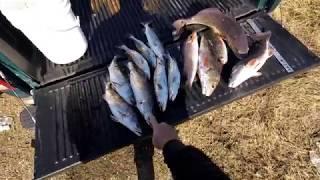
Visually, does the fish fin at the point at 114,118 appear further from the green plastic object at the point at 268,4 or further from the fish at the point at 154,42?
the green plastic object at the point at 268,4

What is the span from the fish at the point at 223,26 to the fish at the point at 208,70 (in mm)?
235

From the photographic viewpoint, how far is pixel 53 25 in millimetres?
3512

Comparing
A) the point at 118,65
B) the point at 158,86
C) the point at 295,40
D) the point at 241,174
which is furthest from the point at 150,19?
the point at 241,174

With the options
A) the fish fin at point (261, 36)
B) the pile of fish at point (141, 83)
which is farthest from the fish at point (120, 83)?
the fish fin at point (261, 36)

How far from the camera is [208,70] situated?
11.4ft

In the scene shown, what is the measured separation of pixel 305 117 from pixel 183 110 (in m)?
→ 1.51

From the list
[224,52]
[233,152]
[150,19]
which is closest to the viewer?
[224,52]

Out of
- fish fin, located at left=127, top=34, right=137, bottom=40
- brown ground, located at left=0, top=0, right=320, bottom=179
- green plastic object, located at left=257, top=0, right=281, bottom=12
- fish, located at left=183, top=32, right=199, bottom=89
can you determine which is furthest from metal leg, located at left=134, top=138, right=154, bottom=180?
green plastic object, located at left=257, top=0, right=281, bottom=12

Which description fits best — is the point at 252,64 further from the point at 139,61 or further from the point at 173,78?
the point at 139,61

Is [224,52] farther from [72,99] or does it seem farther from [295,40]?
[72,99]

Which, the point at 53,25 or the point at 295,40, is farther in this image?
the point at 295,40

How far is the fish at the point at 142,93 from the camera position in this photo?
3301mm

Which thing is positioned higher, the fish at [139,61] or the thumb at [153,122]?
the fish at [139,61]

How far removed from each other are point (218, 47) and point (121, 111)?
1.21 meters
